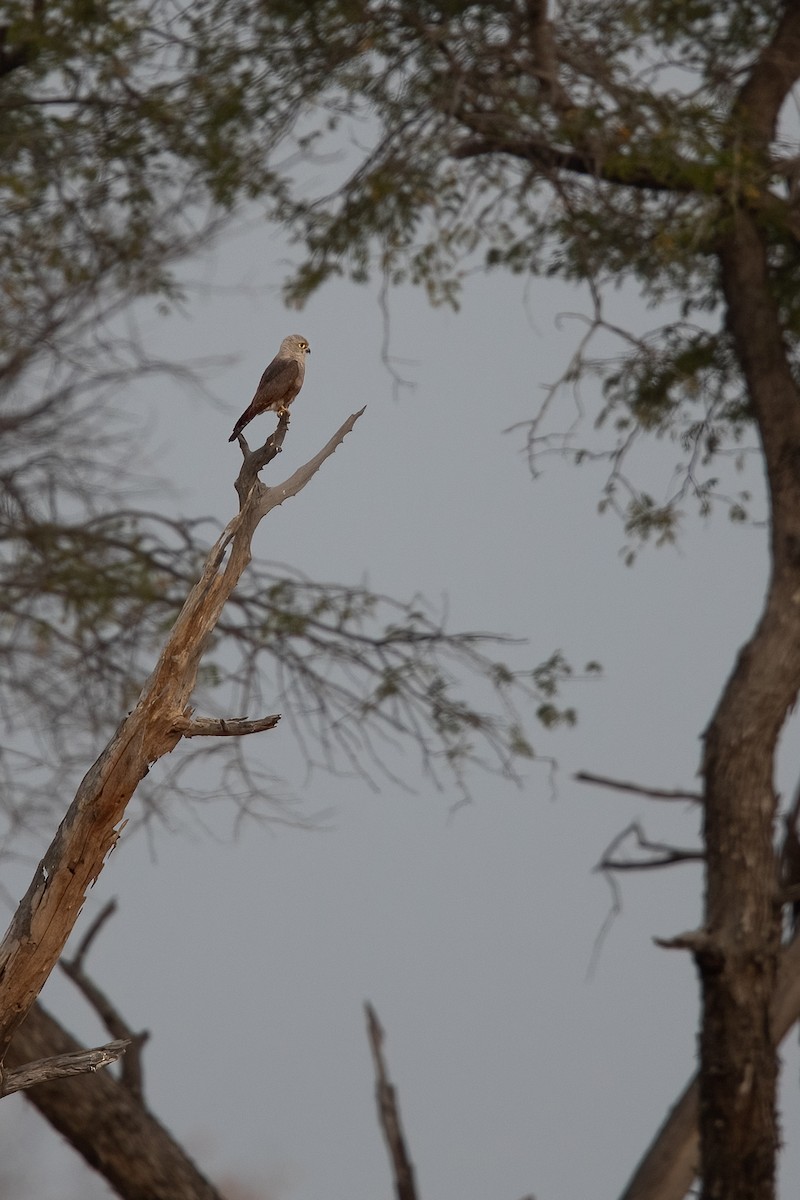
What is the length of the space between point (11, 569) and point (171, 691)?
360cm

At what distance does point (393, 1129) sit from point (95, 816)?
3160 millimetres

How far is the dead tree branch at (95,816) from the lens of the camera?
2586mm

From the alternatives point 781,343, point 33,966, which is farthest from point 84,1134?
point 781,343

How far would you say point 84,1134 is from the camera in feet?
17.1

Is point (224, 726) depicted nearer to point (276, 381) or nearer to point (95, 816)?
point (95, 816)

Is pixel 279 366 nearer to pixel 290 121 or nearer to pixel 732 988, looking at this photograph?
pixel 732 988

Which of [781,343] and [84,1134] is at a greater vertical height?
[781,343]

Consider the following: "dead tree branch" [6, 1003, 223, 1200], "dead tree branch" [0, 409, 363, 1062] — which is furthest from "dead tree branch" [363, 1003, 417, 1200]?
"dead tree branch" [0, 409, 363, 1062]

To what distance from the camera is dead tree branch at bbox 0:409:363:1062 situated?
259cm

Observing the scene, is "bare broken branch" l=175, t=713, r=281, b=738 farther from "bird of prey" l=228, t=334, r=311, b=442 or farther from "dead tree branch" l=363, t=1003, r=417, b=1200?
"dead tree branch" l=363, t=1003, r=417, b=1200

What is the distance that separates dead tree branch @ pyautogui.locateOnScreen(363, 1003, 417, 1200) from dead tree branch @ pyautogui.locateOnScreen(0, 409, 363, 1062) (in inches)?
116

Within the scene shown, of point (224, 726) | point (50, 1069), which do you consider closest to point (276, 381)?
point (224, 726)

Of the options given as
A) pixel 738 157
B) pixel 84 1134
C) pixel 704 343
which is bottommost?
pixel 84 1134

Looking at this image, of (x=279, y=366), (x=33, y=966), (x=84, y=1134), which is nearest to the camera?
(x=33, y=966)
